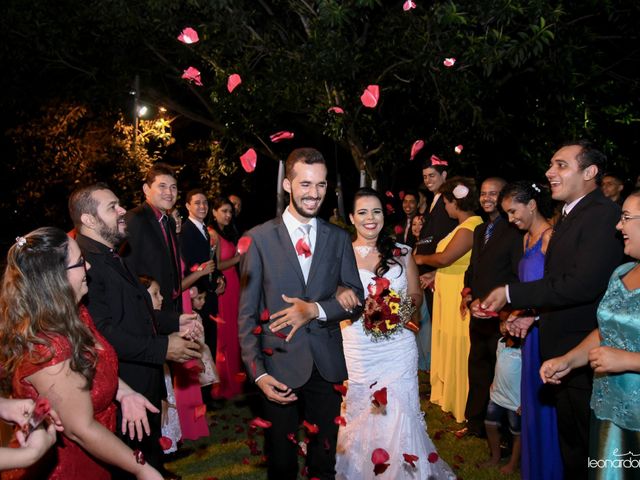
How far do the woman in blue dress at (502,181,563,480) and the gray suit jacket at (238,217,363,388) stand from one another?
1.58 metres

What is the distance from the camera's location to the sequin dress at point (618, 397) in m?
3.38

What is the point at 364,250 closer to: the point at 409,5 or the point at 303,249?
the point at 303,249

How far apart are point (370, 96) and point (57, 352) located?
7586 mm

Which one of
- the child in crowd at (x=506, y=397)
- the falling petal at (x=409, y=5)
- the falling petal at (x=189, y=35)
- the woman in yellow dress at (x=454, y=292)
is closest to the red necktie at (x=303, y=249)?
the child in crowd at (x=506, y=397)

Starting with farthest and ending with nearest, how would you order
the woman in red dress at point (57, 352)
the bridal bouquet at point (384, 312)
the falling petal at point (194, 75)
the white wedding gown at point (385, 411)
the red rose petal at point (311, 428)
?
the falling petal at point (194, 75) < the bridal bouquet at point (384, 312) < the white wedding gown at point (385, 411) < the red rose petal at point (311, 428) < the woman in red dress at point (57, 352)

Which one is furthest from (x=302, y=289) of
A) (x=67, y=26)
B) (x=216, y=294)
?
(x=67, y=26)

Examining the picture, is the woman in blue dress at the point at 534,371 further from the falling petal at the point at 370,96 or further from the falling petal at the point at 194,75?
the falling petal at the point at 370,96

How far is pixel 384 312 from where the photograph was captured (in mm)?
5227

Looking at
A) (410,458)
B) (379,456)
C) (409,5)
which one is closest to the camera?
(379,456)

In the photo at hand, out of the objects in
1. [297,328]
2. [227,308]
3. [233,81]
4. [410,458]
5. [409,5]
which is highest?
[409,5]

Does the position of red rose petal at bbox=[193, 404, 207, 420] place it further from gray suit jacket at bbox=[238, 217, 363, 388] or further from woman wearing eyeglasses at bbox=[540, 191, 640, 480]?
woman wearing eyeglasses at bbox=[540, 191, 640, 480]

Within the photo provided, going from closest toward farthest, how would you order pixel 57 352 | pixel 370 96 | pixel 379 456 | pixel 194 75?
pixel 57 352 → pixel 379 456 → pixel 194 75 → pixel 370 96

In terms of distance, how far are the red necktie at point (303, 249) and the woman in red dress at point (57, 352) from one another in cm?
139

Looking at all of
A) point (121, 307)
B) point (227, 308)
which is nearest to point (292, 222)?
point (121, 307)
